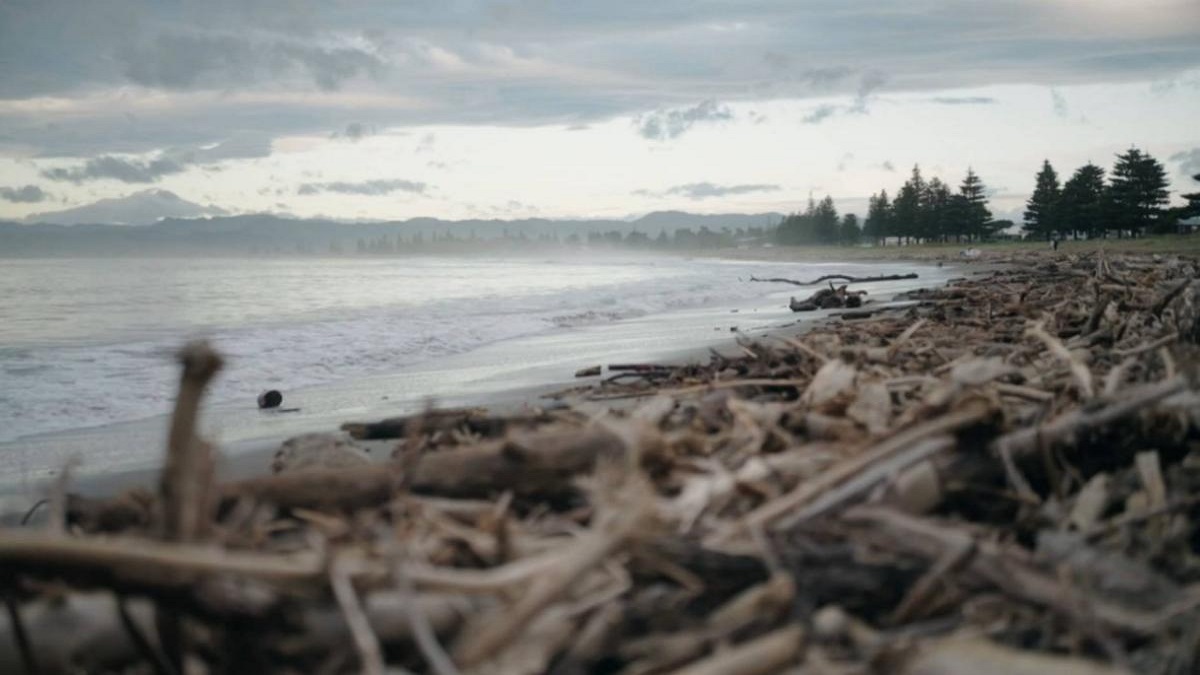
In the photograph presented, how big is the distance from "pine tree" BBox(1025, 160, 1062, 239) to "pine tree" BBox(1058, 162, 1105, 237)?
1452 mm

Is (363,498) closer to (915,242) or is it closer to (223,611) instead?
(223,611)

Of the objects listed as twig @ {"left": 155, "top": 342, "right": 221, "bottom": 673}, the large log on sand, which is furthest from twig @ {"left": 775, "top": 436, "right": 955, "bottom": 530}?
twig @ {"left": 155, "top": 342, "right": 221, "bottom": 673}

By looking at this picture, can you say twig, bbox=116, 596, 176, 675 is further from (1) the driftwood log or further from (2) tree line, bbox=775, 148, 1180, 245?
(2) tree line, bbox=775, 148, 1180, 245

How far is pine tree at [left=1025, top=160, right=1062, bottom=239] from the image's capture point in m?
A: 102

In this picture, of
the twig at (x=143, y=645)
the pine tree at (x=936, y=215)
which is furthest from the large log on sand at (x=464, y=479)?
the pine tree at (x=936, y=215)

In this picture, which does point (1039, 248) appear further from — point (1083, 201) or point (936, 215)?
point (936, 215)

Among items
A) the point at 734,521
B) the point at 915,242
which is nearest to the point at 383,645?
the point at 734,521

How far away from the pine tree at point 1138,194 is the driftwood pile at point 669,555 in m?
100

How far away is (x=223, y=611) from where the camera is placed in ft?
6.29

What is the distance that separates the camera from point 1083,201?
327 ft

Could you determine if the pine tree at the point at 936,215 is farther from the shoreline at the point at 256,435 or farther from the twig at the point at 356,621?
the twig at the point at 356,621

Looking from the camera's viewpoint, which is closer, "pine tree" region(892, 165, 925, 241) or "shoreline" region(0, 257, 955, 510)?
"shoreline" region(0, 257, 955, 510)

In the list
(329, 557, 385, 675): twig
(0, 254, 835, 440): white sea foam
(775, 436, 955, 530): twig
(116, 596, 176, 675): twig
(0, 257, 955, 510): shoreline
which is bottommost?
(0, 254, 835, 440): white sea foam

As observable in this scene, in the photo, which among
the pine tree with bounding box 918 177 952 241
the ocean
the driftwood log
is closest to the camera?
the ocean
